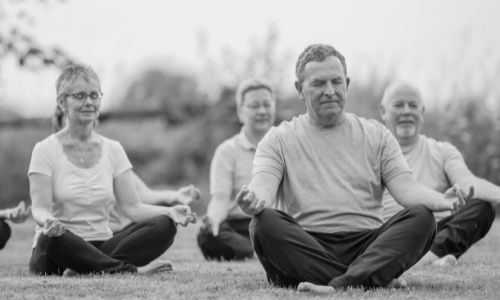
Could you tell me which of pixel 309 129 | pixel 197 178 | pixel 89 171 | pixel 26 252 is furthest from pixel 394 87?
pixel 197 178

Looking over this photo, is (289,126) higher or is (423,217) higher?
(289,126)

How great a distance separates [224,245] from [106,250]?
174 cm

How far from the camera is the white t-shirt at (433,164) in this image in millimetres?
6621

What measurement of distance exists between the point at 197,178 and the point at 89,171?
8.17 metres

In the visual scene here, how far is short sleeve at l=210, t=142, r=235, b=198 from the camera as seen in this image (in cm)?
742

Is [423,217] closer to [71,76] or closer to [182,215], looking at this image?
[182,215]

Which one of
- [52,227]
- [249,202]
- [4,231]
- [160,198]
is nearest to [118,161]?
[160,198]

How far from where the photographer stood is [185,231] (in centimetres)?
1084

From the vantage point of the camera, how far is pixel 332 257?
461 centimetres

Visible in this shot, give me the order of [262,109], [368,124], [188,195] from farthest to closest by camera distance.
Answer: [262,109] < [188,195] < [368,124]

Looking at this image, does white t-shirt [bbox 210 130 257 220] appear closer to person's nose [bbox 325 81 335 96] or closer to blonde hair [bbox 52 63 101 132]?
blonde hair [bbox 52 63 101 132]

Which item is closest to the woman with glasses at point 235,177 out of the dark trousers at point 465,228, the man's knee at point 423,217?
the dark trousers at point 465,228

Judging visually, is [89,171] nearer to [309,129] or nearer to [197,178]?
[309,129]

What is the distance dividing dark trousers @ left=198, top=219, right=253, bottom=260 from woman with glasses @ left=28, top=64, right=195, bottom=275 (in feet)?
4.66
